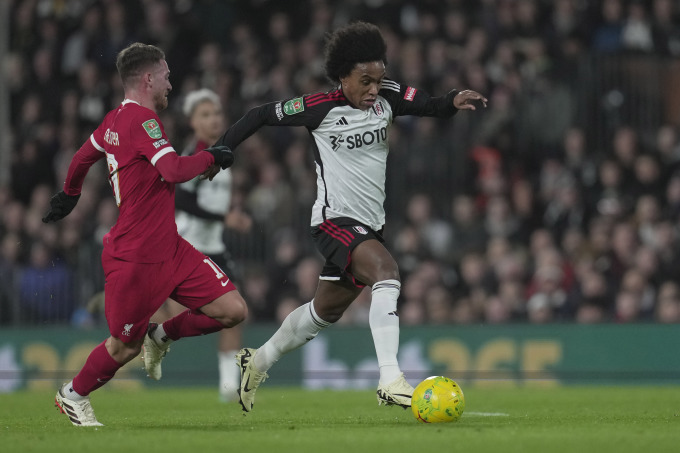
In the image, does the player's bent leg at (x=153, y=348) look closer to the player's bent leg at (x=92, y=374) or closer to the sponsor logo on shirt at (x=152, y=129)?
the player's bent leg at (x=92, y=374)

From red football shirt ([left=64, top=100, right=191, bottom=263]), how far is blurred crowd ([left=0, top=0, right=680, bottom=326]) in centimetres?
467

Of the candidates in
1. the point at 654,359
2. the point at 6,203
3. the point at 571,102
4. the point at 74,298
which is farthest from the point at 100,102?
the point at 654,359

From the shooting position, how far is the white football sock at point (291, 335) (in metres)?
8.45

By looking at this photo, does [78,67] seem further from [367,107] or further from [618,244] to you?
[367,107]

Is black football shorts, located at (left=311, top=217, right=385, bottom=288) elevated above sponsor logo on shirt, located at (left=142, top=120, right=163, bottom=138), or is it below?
below

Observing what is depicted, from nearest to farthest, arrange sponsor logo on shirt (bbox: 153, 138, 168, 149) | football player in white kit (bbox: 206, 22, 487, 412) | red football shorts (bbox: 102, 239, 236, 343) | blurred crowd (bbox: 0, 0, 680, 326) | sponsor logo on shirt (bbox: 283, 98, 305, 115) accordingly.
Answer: sponsor logo on shirt (bbox: 153, 138, 168, 149), red football shorts (bbox: 102, 239, 236, 343), football player in white kit (bbox: 206, 22, 487, 412), sponsor logo on shirt (bbox: 283, 98, 305, 115), blurred crowd (bbox: 0, 0, 680, 326)

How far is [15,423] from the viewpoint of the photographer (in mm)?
8148

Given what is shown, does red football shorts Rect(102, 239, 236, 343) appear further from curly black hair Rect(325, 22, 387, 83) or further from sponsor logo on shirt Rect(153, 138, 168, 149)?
curly black hair Rect(325, 22, 387, 83)

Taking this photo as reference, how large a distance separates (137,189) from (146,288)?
60cm

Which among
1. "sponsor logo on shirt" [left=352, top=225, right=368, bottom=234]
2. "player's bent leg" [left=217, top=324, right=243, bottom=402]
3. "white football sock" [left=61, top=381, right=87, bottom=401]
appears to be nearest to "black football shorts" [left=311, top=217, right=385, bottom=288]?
"sponsor logo on shirt" [left=352, top=225, right=368, bottom=234]

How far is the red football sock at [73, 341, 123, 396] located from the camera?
7453 millimetres

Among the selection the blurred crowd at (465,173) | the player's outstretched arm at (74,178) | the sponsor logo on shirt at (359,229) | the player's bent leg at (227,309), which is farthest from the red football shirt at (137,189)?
the blurred crowd at (465,173)

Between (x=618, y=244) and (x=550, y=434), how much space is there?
23.1ft

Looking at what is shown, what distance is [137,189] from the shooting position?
738 cm
